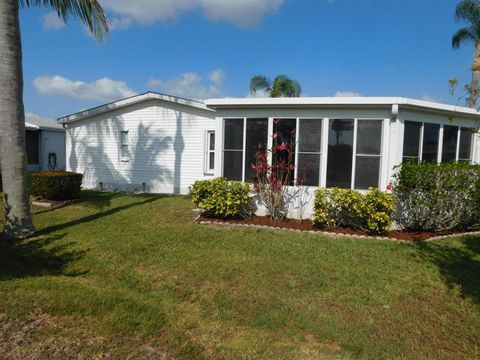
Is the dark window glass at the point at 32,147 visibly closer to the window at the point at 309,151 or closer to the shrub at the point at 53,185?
the shrub at the point at 53,185

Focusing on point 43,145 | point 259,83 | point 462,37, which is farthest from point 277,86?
point 43,145

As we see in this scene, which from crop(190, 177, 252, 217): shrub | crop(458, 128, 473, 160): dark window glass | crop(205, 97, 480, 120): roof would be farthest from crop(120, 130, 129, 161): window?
crop(458, 128, 473, 160): dark window glass

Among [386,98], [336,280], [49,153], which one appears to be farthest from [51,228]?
[49,153]

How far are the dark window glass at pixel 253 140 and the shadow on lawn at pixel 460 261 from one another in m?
4.22

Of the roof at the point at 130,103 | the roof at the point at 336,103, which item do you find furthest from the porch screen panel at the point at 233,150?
the roof at the point at 130,103

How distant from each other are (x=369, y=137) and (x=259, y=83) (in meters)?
18.6

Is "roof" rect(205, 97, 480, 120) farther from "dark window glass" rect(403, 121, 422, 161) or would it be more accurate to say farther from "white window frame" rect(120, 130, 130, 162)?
"white window frame" rect(120, 130, 130, 162)

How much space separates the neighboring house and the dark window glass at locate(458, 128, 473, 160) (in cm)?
2002

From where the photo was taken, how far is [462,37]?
18.7 m

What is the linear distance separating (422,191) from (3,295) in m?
7.53

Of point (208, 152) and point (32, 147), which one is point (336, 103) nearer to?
point (208, 152)

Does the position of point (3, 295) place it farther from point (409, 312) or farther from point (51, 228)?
point (409, 312)

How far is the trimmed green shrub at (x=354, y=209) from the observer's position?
7164 millimetres

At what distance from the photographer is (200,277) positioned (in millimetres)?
4688
